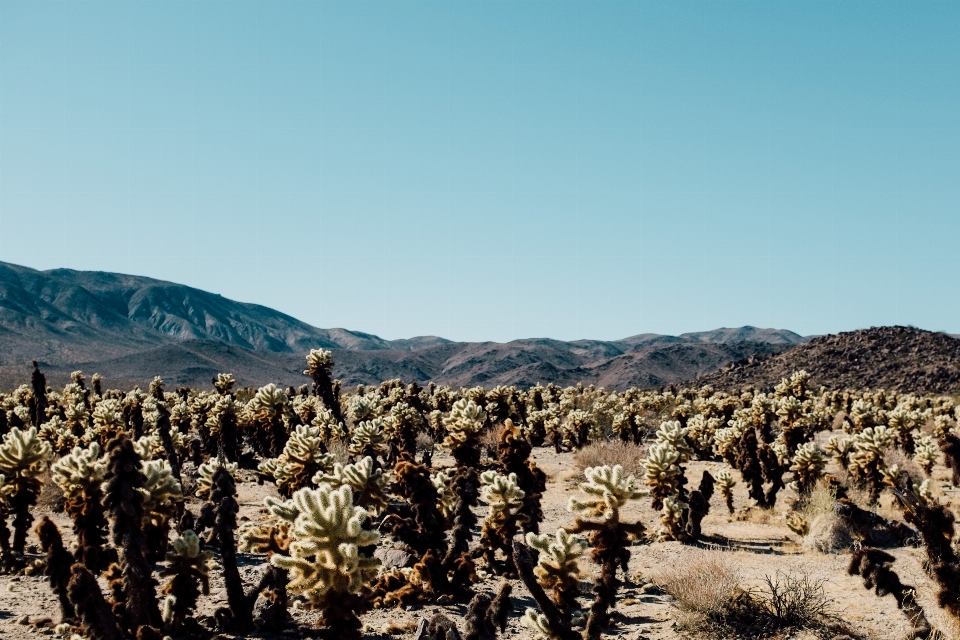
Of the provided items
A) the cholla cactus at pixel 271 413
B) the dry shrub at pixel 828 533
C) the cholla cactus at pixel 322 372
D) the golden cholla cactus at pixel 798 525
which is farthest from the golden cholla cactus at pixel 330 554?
the cholla cactus at pixel 322 372

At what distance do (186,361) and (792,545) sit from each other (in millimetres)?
124953

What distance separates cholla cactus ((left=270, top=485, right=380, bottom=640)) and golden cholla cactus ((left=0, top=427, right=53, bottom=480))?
27.0ft

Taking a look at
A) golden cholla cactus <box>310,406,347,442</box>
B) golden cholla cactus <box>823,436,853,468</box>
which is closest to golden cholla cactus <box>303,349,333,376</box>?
golden cholla cactus <box>310,406,347,442</box>

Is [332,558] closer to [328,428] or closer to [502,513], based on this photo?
[502,513]

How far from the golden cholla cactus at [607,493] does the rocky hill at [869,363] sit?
49.9 m

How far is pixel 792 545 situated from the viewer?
1435cm

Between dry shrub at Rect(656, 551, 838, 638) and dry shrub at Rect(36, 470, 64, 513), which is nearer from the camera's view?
dry shrub at Rect(656, 551, 838, 638)

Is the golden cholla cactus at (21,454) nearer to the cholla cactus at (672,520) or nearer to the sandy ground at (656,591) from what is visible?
the sandy ground at (656,591)

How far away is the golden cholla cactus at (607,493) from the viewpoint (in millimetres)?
8453

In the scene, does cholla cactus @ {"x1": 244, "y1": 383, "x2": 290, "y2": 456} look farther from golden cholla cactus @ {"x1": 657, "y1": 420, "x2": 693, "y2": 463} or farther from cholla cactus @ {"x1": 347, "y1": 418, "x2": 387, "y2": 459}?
golden cholla cactus @ {"x1": 657, "y1": 420, "x2": 693, "y2": 463}

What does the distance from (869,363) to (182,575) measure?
62441 millimetres

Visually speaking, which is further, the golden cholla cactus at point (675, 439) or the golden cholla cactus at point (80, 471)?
the golden cholla cactus at point (675, 439)

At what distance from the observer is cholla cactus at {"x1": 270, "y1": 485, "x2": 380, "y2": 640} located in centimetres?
649

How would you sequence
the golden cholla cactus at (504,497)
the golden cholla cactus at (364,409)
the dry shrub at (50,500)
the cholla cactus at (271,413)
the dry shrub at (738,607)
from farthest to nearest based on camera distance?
the golden cholla cactus at (364,409), the cholla cactus at (271,413), the dry shrub at (50,500), the golden cholla cactus at (504,497), the dry shrub at (738,607)
